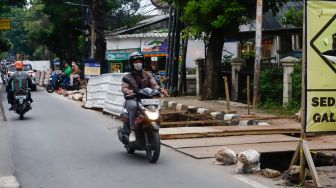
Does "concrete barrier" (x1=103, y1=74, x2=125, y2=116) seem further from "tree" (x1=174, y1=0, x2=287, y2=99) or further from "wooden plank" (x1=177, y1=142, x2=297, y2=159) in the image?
"wooden plank" (x1=177, y1=142, x2=297, y2=159)

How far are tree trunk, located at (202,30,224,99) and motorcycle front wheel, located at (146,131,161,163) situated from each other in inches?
421

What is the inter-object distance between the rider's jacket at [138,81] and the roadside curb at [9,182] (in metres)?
2.55

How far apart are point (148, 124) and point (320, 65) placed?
9.63 ft

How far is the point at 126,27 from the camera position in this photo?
4288cm

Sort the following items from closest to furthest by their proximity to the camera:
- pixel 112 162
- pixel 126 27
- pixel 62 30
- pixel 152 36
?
pixel 112 162 < pixel 152 36 < pixel 126 27 < pixel 62 30

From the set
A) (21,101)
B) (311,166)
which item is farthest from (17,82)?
(311,166)

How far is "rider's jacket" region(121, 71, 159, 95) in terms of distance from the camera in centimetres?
920

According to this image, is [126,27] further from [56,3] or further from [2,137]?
[2,137]

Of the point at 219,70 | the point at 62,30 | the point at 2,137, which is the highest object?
the point at 62,30

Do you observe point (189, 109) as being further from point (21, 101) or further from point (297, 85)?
point (21, 101)

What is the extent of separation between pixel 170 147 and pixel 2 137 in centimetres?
405

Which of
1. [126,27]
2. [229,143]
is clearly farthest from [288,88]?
[126,27]

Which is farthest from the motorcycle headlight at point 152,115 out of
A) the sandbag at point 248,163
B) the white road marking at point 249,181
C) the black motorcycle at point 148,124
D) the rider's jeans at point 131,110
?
the white road marking at point 249,181

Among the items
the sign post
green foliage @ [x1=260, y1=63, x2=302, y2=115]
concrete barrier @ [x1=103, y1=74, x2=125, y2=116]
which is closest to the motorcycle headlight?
the sign post
